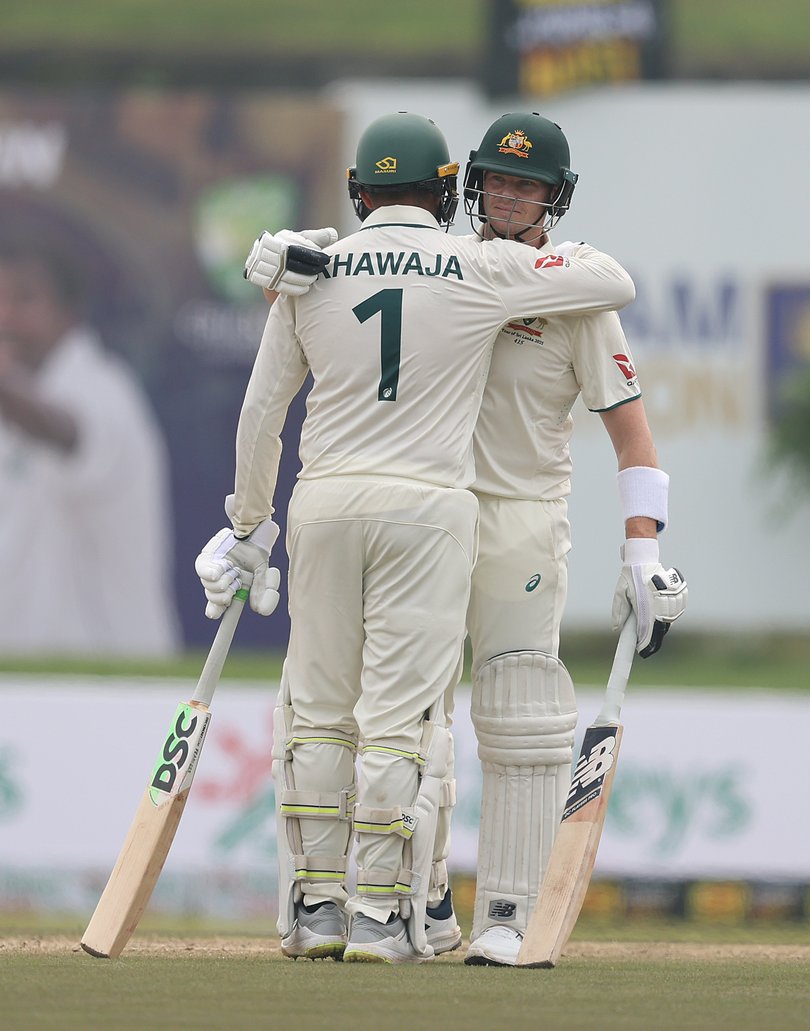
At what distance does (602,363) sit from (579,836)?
3.61ft

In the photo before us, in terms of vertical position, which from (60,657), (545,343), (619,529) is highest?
(545,343)

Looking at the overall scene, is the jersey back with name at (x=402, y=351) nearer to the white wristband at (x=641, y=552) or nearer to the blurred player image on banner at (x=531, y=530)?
the blurred player image on banner at (x=531, y=530)

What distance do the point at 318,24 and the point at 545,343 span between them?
2540cm

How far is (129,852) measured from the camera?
15.9 feet

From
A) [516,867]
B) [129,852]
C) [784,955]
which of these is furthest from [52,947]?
[784,955]

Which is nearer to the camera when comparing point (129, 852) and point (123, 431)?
point (129, 852)

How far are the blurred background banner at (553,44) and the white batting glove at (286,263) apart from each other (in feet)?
45.8

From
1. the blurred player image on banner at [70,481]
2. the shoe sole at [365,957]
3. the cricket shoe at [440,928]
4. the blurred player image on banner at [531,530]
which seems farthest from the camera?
the blurred player image on banner at [70,481]

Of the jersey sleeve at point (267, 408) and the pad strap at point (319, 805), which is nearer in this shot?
the pad strap at point (319, 805)

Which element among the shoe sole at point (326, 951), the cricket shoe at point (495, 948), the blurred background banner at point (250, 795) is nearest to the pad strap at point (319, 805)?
the shoe sole at point (326, 951)

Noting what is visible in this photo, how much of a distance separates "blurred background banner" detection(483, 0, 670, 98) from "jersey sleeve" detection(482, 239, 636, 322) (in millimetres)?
13886

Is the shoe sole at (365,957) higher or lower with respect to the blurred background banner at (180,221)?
higher

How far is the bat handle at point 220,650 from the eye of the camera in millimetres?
4914

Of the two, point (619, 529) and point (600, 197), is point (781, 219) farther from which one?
point (619, 529)
